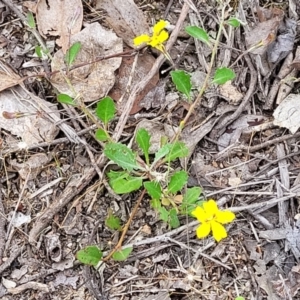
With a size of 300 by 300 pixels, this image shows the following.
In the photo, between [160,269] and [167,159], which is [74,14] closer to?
[167,159]

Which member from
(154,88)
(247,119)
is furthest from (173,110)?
(247,119)

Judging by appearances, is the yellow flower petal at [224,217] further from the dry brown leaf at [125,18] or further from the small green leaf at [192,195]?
the dry brown leaf at [125,18]

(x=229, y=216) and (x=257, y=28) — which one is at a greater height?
(x=257, y=28)

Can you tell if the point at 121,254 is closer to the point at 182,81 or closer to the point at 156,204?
the point at 156,204

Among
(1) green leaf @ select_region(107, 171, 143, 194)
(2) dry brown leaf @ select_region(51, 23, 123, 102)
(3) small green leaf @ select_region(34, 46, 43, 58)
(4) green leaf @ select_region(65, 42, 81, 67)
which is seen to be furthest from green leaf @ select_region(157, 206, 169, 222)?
(3) small green leaf @ select_region(34, 46, 43, 58)

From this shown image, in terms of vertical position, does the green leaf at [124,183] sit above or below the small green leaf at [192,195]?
above

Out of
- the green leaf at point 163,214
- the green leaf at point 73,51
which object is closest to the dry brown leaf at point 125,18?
the green leaf at point 73,51
